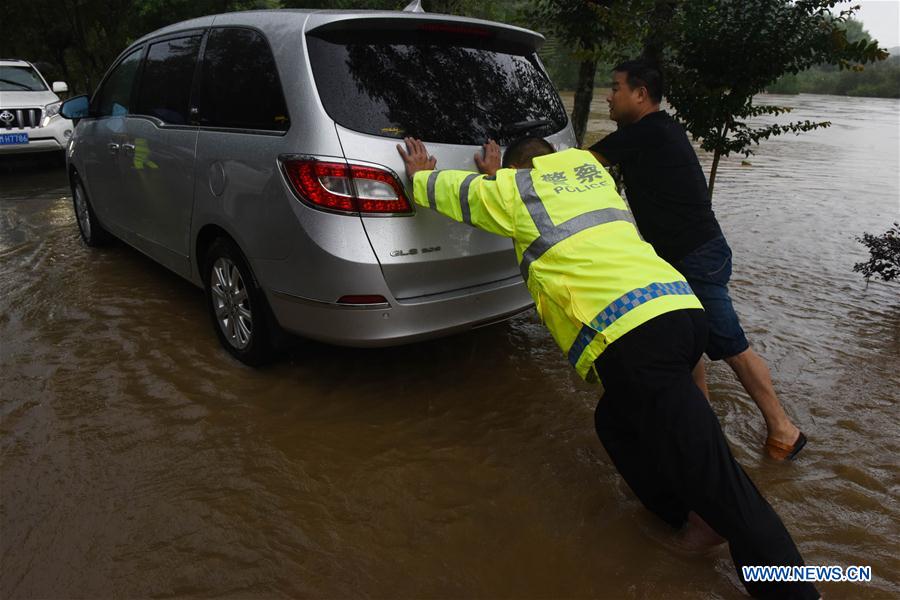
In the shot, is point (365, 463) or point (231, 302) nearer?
point (365, 463)

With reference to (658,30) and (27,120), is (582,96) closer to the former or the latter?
(658,30)

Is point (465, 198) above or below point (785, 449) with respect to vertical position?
above

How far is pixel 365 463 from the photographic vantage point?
287 centimetres

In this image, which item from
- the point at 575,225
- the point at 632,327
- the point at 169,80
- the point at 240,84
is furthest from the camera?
the point at 169,80

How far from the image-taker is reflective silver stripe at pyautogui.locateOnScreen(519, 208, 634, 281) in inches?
86.5

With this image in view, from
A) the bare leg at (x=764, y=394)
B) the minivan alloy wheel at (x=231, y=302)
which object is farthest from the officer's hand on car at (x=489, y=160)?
the bare leg at (x=764, y=394)

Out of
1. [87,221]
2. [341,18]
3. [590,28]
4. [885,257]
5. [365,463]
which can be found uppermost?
[590,28]

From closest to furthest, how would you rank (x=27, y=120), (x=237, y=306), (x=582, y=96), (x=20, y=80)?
(x=237, y=306)
(x=582, y=96)
(x=27, y=120)
(x=20, y=80)

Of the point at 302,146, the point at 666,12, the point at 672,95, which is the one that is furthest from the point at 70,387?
the point at 666,12

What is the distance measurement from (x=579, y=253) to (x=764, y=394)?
59.9 inches

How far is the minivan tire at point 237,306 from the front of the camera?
3.28 metres

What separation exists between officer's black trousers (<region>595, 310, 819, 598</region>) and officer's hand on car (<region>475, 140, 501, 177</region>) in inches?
47.1

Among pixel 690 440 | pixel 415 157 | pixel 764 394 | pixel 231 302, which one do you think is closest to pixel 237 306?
pixel 231 302

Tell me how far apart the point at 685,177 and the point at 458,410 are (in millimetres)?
1573
